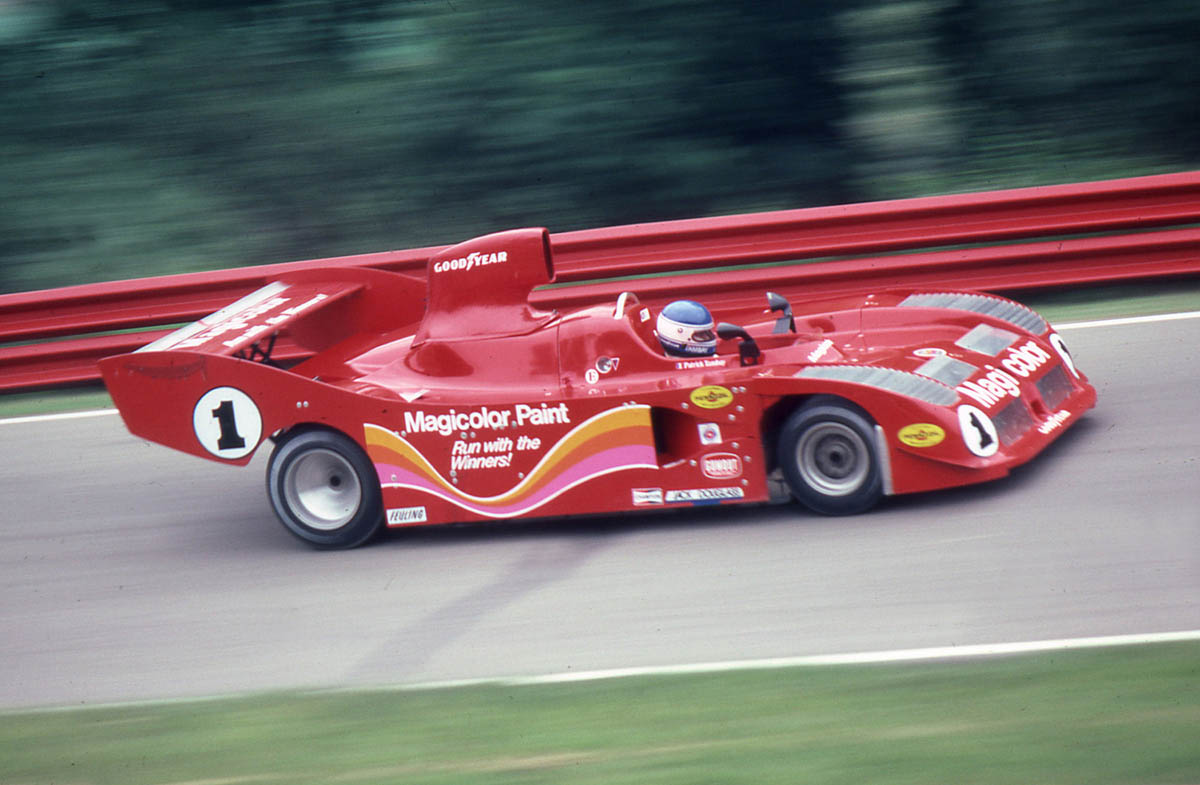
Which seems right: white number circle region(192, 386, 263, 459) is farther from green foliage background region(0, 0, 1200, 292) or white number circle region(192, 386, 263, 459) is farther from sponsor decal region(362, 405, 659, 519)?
green foliage background region(0, 0, 1200, 292)

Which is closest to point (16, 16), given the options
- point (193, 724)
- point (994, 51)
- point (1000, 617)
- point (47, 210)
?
point (47, 210)

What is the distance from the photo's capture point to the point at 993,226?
10.0 meters

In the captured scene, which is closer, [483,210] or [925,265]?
[925,265]

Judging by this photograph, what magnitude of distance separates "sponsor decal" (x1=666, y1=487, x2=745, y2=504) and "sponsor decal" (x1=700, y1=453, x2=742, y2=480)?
6 cm

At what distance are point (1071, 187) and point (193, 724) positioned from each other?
24.0ft

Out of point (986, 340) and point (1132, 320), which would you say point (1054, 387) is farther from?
point (1132, 320)

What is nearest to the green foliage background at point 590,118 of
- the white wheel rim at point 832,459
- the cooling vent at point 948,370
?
the cooling vent at point 948,370

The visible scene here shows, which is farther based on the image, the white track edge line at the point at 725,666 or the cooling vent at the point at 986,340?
the cooling vent at the point at 986,340

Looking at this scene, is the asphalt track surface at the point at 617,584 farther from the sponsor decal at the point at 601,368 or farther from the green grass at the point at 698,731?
the sponsor decal at the point at 601,368

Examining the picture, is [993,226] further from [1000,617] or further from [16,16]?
[16,16]

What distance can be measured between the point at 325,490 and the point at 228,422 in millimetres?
636

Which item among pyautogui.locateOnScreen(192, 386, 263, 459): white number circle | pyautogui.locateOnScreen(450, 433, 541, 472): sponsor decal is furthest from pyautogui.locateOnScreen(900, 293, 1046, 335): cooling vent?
pyautogui.locateOnScreen(192, 386, 263, 459): white number circle

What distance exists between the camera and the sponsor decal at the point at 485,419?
696cm

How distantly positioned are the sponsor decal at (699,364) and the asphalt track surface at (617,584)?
0.79 m
